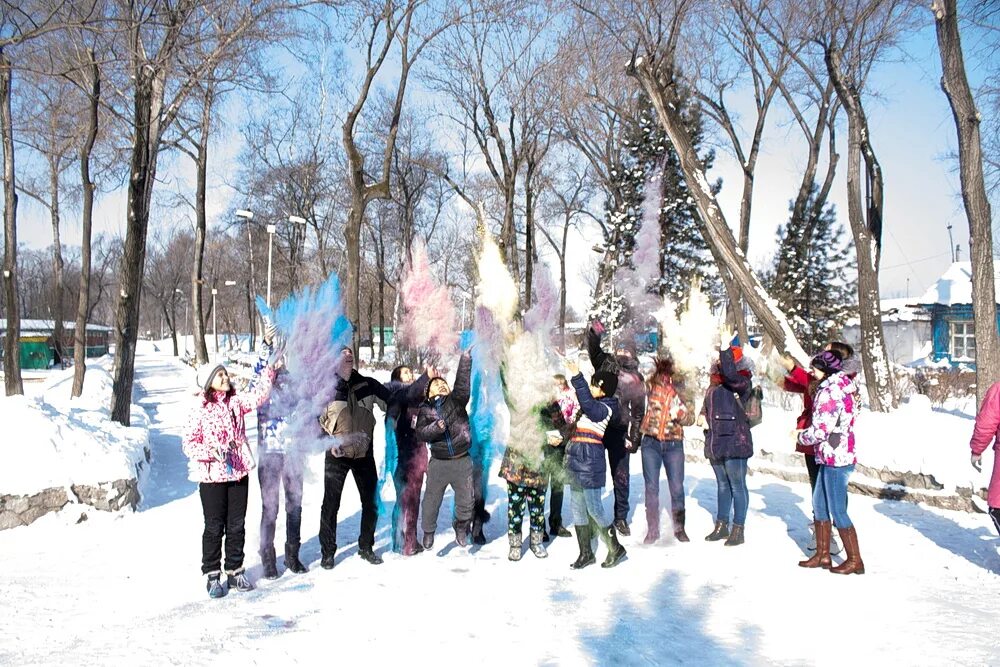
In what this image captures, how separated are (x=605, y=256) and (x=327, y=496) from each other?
20.8 m

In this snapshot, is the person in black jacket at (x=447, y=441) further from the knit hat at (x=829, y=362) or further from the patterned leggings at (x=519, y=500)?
the knit hat at (x=829, y=362)

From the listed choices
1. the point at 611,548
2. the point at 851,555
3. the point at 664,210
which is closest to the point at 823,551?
the point at 851,555

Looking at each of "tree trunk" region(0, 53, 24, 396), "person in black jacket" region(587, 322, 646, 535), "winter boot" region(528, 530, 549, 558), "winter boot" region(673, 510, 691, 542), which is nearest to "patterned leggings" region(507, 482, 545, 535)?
"winter boot" region(528, 530, 549, 558)

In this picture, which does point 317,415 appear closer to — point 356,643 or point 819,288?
point 356,643

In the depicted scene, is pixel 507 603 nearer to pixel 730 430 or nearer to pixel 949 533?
pixel 730 430

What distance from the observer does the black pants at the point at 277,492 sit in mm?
6078

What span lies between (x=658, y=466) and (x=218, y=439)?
13.1ft

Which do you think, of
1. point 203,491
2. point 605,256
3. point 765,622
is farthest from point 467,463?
point 605,256

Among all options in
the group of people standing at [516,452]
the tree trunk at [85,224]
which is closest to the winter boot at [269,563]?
the group of people standing at [516,452]

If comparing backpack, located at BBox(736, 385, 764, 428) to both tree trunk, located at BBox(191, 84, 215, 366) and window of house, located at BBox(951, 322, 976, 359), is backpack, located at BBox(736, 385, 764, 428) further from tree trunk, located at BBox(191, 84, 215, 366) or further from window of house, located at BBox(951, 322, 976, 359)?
window of house, located at BBox(951, 322, 976, 359)

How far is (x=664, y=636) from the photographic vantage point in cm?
484

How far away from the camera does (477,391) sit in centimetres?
723

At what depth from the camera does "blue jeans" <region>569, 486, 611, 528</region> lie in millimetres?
6289

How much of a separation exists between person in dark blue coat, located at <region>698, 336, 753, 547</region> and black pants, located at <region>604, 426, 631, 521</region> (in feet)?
2.67
